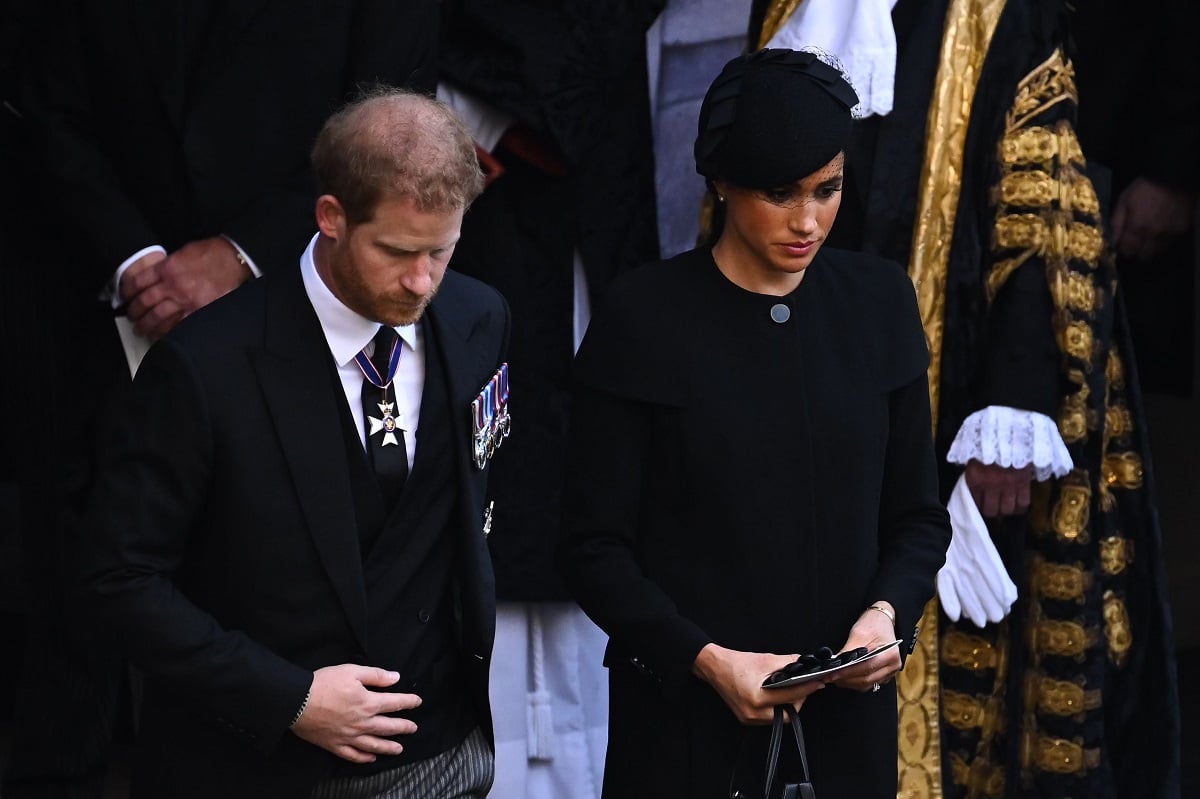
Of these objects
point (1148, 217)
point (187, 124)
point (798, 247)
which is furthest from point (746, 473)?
point (1148, 217)

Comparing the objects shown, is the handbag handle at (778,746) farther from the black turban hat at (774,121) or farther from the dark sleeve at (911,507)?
the black turban hat at (774,121)

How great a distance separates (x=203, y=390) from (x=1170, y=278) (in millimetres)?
2745

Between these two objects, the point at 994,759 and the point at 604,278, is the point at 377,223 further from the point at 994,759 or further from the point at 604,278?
the point at 994,759

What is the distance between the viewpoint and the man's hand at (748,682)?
2.84m

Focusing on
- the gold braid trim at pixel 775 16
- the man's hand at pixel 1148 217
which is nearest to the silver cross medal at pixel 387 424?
the gold braid trim at pixel 775 16

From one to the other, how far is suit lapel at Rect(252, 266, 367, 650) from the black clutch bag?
59cm

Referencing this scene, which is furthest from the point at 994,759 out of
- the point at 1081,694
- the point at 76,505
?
the point at 76,505

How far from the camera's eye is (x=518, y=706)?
430cm

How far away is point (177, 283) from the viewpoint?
354 centimetres

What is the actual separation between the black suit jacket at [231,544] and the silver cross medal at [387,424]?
0.19ft

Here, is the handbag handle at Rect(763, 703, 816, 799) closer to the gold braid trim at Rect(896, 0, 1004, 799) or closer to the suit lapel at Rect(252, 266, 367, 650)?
the suit lapel at Rect(252, 266, 367, 650)

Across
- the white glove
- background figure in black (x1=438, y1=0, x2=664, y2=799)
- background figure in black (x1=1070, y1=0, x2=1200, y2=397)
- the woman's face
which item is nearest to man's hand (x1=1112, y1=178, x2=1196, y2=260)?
background figure in black (x1=1070, y1=0, x2=1200, y2=397)

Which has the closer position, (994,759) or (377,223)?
(377,223)

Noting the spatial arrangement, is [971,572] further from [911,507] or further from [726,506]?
[726,506]
